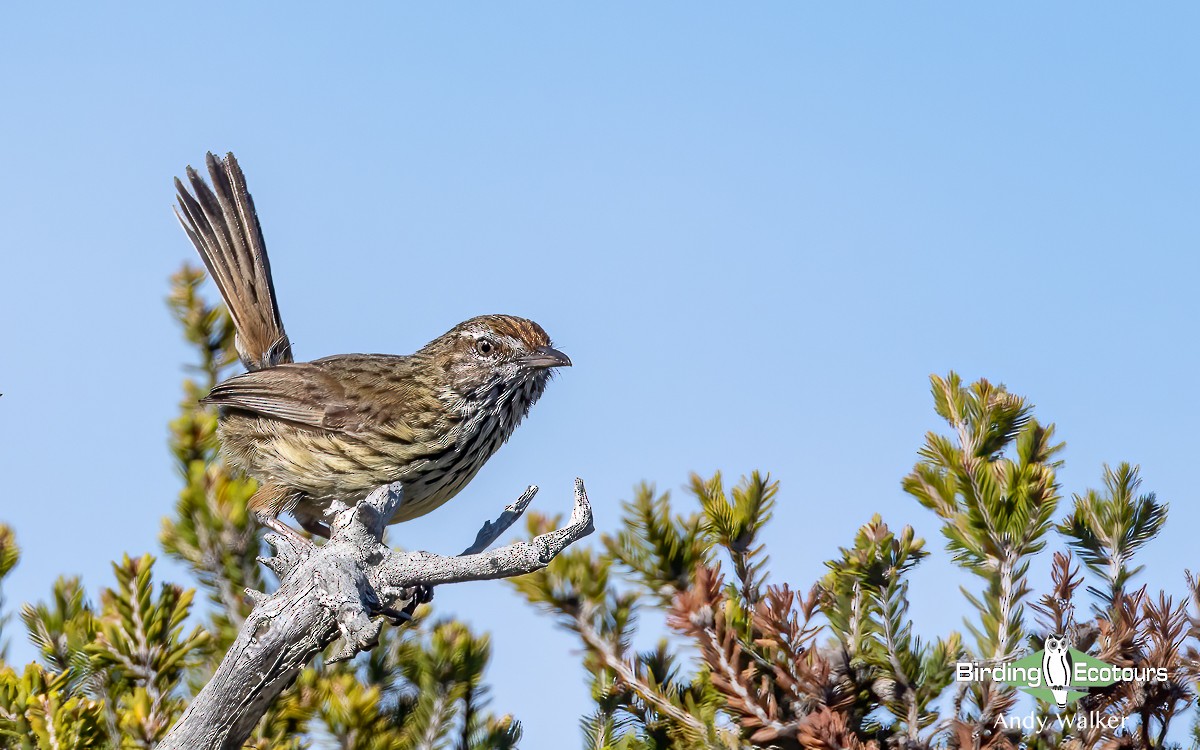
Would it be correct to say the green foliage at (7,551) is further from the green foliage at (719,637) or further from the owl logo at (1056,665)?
the owl logo at (1056,665)

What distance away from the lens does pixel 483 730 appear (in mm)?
4418

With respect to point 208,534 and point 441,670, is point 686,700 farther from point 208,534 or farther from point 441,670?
point 208,534

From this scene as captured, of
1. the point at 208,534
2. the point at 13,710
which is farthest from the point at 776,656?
the point at 13,710

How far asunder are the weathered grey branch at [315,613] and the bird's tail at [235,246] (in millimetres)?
3913

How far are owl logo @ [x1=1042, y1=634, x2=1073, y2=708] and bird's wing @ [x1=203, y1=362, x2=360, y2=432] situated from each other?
3821 mm

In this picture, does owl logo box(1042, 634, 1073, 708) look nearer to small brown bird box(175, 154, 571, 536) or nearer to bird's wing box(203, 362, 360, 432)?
small brown bird box(175, 154, 571, 536)

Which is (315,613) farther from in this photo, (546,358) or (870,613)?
(546,358)

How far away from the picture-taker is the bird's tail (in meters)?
7.17

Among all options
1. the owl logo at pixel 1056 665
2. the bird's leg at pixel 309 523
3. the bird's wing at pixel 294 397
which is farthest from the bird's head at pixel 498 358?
the owl logo at pixel 1056 665

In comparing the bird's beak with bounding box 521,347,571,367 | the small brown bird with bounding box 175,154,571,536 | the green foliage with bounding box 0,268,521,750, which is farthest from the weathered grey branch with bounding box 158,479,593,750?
the bird's beak with bounding box 521,347,571,367

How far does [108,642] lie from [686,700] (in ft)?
6.32

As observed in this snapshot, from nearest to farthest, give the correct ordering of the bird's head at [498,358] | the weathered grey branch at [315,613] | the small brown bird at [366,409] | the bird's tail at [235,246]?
the weathered grey branch at [315,613]
the small brown bird at [366,409]
the bird's head at [498,358]
the bird's tail at [235,246]

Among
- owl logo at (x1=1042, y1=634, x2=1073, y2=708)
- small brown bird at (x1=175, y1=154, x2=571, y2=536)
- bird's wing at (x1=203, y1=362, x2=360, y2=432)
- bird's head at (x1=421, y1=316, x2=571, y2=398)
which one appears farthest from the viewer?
bird's head at (x1=421, y1=316, x2=571, y2=398)

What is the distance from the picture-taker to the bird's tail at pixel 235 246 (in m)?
7.17
